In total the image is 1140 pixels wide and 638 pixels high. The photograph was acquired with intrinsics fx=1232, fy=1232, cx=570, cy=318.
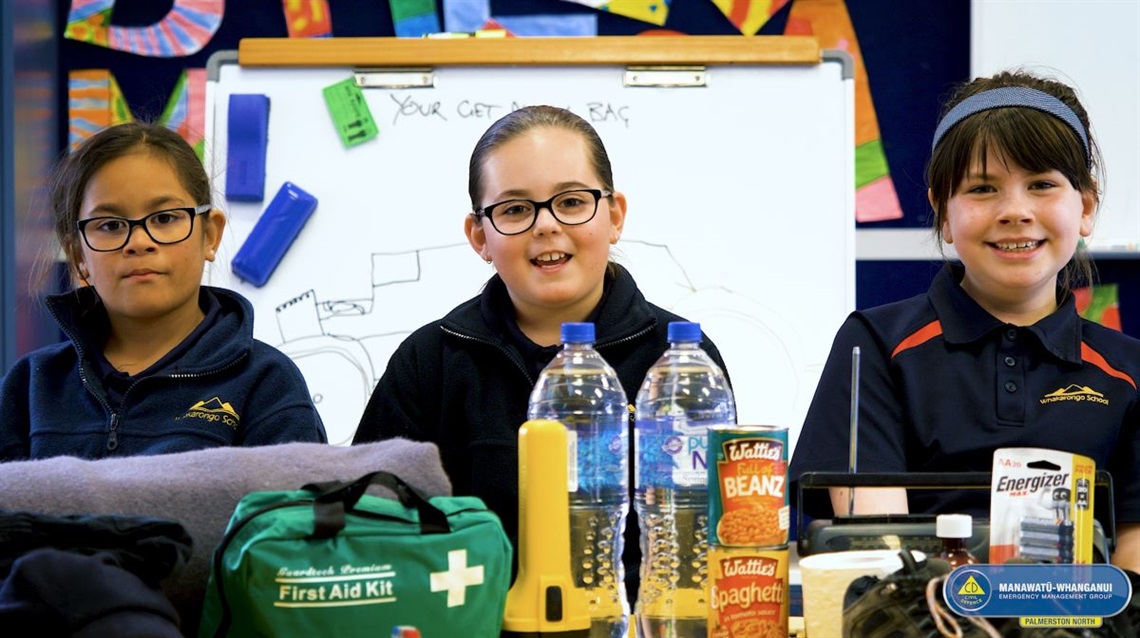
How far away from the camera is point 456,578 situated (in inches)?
39.6

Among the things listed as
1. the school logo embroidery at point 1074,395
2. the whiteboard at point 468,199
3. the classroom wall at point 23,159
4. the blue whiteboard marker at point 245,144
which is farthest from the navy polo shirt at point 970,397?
the classroom wall at point 23,159

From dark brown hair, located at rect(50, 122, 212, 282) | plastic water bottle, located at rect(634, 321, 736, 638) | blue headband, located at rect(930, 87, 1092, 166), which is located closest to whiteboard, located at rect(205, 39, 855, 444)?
dark brown hair, located at rect(50, 122, 212, 282)

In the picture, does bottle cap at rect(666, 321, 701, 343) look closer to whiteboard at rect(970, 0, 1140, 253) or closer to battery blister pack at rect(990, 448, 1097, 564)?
battery blister pack at rect(990, 448, 1097, 564)

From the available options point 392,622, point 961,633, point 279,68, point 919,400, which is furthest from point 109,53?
point 961,633

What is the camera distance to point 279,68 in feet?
9.77

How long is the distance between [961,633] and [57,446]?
1.18 m

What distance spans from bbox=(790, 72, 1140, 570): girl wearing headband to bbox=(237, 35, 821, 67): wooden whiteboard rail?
1290 mm

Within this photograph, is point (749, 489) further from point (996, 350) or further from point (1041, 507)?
point (996, 350)

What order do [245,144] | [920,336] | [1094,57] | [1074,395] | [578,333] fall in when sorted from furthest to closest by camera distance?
[1094,57] < [245,144] < [920,336] < [1074,395] < [578,333]

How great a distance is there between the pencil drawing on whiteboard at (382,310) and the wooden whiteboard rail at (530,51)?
0.45 metres

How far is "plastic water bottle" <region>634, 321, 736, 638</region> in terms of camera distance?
3.92 ft

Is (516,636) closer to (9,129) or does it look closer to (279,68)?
(279,68)

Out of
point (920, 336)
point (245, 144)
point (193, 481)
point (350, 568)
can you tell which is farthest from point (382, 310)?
point (350, 568)

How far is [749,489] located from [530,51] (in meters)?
2.08
